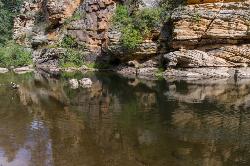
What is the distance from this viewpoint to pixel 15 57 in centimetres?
7344

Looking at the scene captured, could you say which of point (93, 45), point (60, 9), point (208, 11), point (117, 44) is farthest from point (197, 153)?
point (60, 9)

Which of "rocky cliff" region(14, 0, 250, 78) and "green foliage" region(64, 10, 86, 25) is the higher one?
"green foliage" region(64, 10, 86, 25)

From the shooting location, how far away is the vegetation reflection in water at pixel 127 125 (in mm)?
20906

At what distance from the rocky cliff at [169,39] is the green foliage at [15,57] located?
5.71 feet

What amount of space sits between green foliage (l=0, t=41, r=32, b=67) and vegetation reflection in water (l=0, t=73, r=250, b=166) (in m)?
26.7

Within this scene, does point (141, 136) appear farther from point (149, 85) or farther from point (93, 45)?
point (93, 45)

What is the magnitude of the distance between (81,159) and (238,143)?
8.95 metres

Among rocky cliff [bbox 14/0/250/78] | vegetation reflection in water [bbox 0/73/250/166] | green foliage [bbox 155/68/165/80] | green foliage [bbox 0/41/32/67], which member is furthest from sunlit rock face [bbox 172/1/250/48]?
green foliage [bbox 0/41/32/67]

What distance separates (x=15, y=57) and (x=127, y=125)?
50641mm

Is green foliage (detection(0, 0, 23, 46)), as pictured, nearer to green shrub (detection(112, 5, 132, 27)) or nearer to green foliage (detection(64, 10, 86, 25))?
green foliage (detection(64, 10, 86, 25))

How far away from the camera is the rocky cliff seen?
53.2 m

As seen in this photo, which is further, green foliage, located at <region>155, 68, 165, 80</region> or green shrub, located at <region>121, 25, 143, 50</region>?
green shrub, located at <region>121, 25, 143, 50</region>

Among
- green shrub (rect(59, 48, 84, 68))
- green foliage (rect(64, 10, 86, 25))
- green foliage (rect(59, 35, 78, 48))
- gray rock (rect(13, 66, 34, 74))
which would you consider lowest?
gray rock (rect(13, 66, 34, 74))

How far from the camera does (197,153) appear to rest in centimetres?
2116
